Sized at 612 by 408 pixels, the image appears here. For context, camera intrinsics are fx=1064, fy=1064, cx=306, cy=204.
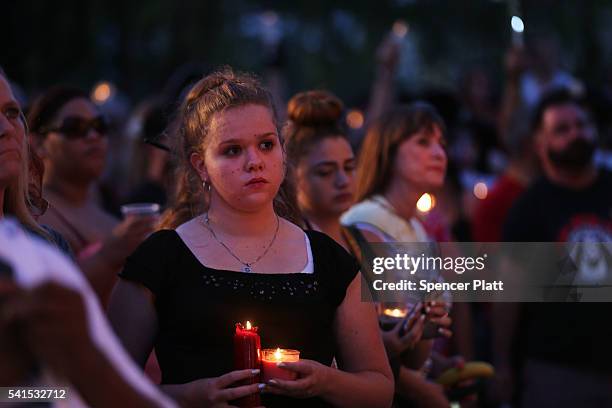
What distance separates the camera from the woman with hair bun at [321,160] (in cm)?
505

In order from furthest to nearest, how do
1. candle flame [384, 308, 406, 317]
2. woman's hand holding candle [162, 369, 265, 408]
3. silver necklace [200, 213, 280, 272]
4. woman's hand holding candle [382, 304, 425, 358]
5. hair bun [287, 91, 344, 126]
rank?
1. hair bun [287, 91, 344, 126]
2. candle flame [384, 308, 406, 317]
3. woman's hand holding candle [382, 304, 425, 358]
4. silver necklace [200, 213, 280, 272]
5. woman's hand holding candle [162, 369, 265, 408]

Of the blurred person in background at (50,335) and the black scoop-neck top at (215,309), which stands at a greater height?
the black scoop-neck top at (215,309)

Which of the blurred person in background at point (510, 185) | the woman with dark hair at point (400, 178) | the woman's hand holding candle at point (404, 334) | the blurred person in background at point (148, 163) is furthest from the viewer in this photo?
the blurred person in background at point (510, 185)

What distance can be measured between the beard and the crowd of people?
11 mm

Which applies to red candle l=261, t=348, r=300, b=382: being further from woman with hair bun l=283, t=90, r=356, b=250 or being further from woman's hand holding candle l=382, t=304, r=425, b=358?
woman with hair bun l=283, t=90, r=356, b=250

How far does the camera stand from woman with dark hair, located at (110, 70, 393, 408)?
135 inches

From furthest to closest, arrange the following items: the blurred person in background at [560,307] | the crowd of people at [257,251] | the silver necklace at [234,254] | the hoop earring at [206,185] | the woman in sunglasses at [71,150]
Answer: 1. the blurred person in background at [560,307]
2. the woman in sunglasses at [71,150]
3. the hoop earring at [206,185]
4. the silver necklace at [234,254]
5. the crowd of people at [257,251]

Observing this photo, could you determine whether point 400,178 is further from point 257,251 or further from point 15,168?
point 15,168

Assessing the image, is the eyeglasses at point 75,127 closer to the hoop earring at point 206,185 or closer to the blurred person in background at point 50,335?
the hoop earring at point 206,185

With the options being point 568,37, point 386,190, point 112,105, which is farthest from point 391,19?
point 386,190

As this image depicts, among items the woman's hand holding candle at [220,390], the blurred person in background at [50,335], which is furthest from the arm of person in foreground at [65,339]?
the woman's hand holding candle at [220,390]

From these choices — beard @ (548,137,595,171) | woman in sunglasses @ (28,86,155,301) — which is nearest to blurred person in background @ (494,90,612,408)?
beard @ (548,137,595,171)

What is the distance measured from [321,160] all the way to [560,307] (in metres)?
2.34

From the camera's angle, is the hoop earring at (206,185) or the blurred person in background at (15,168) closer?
the blurred person in background at (15,168)
